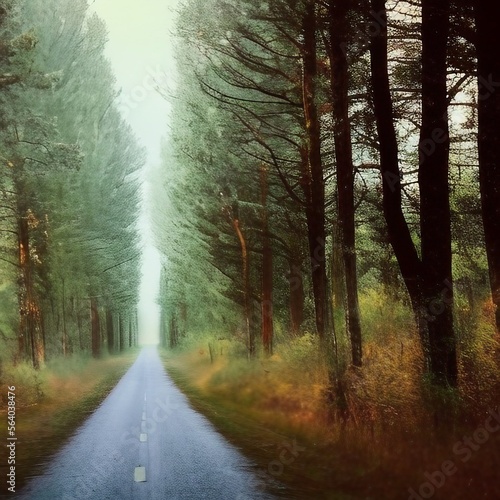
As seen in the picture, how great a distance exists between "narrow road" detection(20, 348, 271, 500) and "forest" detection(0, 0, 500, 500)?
1096mm

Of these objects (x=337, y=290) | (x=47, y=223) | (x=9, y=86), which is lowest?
(x=337, y=290)

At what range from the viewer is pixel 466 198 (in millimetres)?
13297

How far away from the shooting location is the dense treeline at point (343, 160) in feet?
24.0

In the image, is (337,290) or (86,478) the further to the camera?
(337,290)

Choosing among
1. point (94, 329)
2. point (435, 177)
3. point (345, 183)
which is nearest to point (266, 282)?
point (345, 183)

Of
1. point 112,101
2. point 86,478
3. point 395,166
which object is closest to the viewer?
point 86,478

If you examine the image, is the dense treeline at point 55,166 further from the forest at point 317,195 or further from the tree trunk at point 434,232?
the tree trunk at point 434,232

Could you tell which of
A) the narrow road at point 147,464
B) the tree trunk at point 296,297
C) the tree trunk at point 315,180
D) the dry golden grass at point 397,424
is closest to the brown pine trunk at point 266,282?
the tree trunk at point 296,297

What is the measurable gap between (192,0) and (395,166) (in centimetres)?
881

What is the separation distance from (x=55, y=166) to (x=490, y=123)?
1200cm

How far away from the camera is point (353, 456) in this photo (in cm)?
754

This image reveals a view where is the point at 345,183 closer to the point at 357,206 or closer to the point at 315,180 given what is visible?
the point at 315,180

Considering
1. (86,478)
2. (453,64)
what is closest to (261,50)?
(453,64)

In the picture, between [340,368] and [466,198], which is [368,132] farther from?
[340,368]
